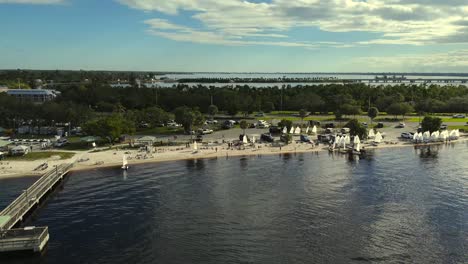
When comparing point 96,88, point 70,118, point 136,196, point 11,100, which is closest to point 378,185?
point 136,196

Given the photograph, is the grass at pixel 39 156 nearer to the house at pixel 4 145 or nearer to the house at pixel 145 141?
the house at pixel 4 145

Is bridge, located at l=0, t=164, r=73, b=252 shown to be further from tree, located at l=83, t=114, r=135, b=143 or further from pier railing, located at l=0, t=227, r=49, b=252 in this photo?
tree, located at l=83, t=114, r=135, b=143

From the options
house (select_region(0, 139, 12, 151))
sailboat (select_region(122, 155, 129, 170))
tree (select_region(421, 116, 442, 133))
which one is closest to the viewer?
sailboat (select_region(122, 155, 129, 170))

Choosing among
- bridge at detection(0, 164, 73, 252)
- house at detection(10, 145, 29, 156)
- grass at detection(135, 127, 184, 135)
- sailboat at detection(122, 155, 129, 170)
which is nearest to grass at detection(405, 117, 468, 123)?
grass at detection(135, 127, 184, 135)

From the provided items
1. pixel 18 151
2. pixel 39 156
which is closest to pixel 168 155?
pixel 39 156

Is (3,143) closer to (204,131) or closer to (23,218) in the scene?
(23,218)
